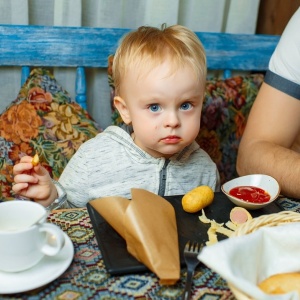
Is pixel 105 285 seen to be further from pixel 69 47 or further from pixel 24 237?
pixel 69 47

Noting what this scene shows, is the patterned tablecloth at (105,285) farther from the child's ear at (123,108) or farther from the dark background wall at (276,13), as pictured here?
the dark background wall at (276,13)

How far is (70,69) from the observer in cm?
178

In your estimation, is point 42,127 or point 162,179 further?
point 42,127

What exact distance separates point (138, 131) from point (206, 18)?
1.00 meters

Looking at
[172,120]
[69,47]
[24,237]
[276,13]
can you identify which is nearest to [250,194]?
[172,120]

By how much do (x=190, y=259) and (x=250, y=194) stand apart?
0.33m

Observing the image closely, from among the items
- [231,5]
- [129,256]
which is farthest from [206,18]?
[129,256]

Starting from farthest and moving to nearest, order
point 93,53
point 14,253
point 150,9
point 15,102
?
point 150,9
point 93,53
point 15,102
point 14,253

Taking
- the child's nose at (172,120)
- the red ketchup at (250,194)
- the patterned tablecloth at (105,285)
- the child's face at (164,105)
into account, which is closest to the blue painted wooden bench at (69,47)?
the child's face at (164,105)

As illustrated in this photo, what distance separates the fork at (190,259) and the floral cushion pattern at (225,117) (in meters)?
0.95

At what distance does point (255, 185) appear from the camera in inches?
45.3

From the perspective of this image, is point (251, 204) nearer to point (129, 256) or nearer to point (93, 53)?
point (129, 256)

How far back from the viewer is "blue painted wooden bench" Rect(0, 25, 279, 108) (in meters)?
1.61

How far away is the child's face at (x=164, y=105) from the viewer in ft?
3.58
